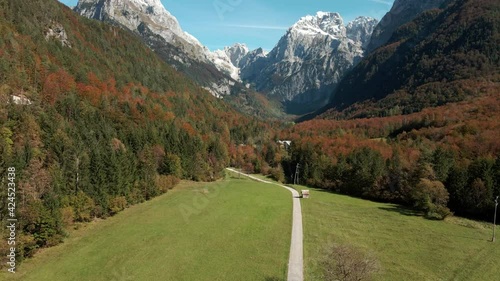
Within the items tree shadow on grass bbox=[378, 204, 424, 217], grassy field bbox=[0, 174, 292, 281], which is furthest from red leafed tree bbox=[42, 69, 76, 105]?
tree shadow on grass bbox=[378, 204, 424, 217]

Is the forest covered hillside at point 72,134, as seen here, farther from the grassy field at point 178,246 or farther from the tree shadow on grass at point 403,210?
the tree shadow on grass at point 403,210

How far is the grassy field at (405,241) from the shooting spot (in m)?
50.0

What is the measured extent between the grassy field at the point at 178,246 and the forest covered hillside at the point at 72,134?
5.51 m

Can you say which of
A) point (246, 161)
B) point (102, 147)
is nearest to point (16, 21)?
point (102, 147)

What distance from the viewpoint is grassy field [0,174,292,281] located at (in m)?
50.1

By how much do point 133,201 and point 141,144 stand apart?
2944 cm

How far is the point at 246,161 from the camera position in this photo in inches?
7013

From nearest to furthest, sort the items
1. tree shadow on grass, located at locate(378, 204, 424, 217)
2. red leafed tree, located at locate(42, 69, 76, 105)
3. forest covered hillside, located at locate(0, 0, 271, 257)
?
forest covered hillside, located at locate(0, 0, 271, 257) → tree shadow on grass, located at locate(378, 204, 424, 217) → red leafed tree, located at locate(42, 69, 76, 105)

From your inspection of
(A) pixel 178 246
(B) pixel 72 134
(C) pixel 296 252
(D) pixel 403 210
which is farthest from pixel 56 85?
(D) pixel 403 210

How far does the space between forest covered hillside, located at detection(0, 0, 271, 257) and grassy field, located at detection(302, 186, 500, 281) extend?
45.5 meters

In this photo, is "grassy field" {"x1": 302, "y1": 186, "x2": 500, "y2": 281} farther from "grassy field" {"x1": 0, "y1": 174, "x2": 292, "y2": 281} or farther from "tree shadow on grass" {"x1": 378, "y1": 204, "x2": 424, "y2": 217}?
"grassy field" {"x1": 0, "y1": 174, "x2": 292, "y2": 281}

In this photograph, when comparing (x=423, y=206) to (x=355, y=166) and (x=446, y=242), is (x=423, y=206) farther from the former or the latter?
(x=355, y=166)

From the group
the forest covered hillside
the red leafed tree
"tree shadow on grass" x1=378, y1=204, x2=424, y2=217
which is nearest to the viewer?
the forest covered hillside

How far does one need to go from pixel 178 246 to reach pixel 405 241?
128 ft
